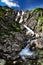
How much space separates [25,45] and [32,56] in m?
15.1

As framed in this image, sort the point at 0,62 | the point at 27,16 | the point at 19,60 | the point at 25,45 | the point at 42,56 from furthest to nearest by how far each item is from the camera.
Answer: the point at 27,16
the point at 25,45
the point at 42,56
the point at 19,60
the point at 0,62

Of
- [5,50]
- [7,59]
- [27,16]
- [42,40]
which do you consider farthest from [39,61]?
[27,16]

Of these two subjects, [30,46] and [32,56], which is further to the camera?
[30,46]

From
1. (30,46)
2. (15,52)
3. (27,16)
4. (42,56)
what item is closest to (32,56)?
(42,56)

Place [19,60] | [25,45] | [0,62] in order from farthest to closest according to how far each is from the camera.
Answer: [25,45] → [19,60] → [0,62]

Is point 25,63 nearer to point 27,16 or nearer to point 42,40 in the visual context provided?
point 42,40

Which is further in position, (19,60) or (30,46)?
(30,46)

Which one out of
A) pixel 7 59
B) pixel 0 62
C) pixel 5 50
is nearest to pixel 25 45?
pixel 5 50

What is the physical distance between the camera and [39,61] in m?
48.8

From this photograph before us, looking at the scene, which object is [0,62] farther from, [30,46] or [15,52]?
[30,46]

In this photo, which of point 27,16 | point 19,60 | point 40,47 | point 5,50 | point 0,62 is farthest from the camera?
point 27,16

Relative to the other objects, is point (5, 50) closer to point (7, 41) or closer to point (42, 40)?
point (7, 41)

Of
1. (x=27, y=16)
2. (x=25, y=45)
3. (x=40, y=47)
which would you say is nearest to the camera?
(x=40, y=47)

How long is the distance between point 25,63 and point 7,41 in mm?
19020
